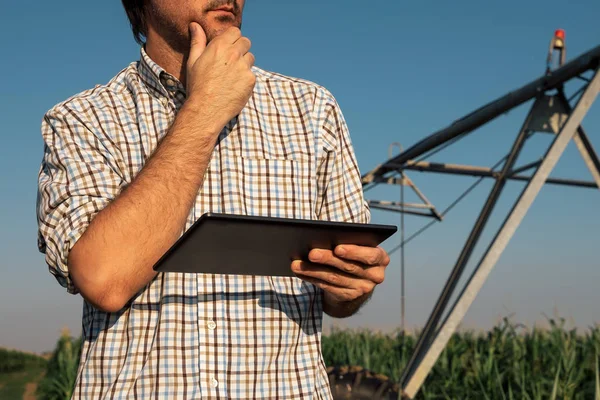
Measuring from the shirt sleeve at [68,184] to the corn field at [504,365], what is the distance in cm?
400

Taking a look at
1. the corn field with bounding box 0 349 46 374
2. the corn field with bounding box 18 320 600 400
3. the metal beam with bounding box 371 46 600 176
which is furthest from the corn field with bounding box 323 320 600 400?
the corn field with bounding box 0 349 46 374

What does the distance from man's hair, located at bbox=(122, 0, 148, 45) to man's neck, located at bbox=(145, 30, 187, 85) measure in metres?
0.38

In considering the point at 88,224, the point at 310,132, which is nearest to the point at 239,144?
the point at 310,132

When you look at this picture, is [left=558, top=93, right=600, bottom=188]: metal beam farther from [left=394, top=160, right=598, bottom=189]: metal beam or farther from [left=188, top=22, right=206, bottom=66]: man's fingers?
[left=188, top=22, right=206, bottom=66]: man's fingers

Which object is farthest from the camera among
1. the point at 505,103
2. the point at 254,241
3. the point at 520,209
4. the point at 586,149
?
the point at 505,103

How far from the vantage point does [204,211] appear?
189 centimetres

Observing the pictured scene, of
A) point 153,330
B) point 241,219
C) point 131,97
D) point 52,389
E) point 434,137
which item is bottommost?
point 52,389

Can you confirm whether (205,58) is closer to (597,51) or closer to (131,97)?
(131,97)

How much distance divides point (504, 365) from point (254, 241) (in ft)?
19.5

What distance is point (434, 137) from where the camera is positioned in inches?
279

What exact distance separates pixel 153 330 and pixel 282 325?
0.30 metres

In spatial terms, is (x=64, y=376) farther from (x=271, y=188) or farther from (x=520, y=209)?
(x=271, y=188)

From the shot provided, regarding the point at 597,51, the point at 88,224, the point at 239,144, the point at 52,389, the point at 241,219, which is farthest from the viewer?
the point at 52,389

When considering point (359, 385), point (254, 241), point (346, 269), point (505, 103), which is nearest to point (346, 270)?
point (346, 269)
